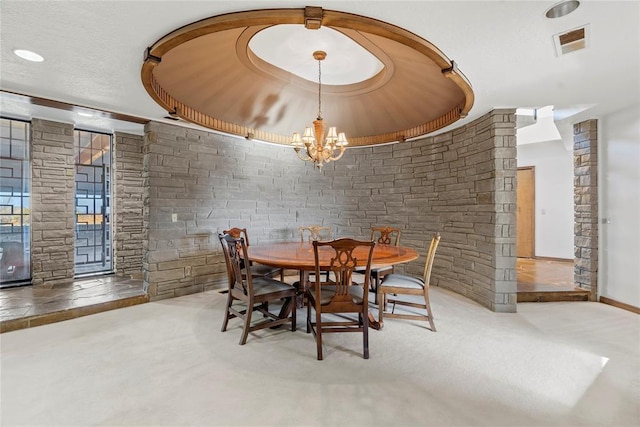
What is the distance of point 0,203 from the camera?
13.2ft

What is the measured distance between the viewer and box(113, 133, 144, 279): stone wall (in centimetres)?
487

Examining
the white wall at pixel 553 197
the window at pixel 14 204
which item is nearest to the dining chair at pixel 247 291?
the window at pixel 14 204

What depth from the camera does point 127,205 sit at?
16.2ft

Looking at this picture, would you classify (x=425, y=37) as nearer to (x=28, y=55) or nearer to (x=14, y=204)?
(x=28, y=55)

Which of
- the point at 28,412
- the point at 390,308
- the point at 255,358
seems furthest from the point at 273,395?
the point at 390,308

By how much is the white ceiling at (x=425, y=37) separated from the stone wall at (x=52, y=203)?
1.49 metres

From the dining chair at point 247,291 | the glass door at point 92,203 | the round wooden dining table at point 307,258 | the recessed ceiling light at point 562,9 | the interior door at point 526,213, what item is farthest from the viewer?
the interior door at point 526,213

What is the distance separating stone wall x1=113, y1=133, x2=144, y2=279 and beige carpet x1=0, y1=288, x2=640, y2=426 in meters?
2.02

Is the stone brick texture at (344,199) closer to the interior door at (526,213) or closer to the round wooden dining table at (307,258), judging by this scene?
the round wooden dining table at (307,258)

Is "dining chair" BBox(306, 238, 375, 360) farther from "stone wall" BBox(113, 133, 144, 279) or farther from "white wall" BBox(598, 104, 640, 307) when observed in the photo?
"stone wall" BBox(113, 133, 144, 279)

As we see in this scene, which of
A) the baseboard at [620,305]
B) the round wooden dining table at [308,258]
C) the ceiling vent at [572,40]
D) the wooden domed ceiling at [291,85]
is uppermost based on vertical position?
the wooden domed ceiling at [291,85]

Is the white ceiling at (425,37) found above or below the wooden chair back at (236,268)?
above

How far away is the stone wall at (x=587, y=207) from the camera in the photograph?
12.8ft

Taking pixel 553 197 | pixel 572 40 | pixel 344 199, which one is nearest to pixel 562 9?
pixel 572 40
